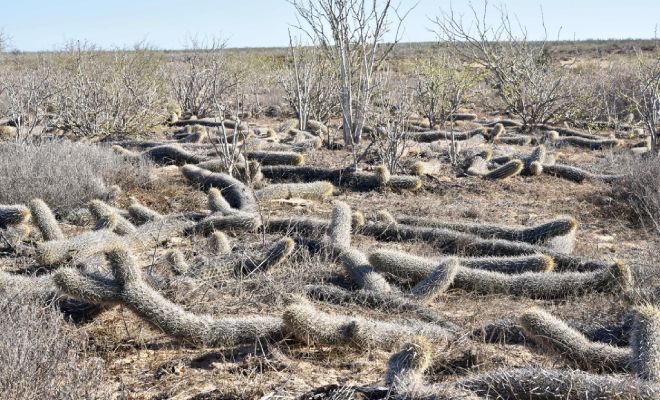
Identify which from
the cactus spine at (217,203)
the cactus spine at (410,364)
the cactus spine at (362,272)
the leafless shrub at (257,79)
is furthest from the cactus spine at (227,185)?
the leafless shrub at (257,79)

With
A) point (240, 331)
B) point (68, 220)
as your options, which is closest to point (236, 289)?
point (240, 331)

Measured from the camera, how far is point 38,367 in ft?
10.8

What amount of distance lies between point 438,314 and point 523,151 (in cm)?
782

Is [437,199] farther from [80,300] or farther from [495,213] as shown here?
[80,300]

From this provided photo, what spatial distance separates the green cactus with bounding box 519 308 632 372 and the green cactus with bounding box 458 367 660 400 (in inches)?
22.7

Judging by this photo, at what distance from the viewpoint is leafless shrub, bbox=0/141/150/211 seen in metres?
7.64

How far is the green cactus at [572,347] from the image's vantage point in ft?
13.0

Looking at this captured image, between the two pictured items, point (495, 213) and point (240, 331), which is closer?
point (240, 331)

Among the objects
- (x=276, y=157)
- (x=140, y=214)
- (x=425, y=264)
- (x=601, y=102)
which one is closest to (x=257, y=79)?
(x=601, y=102)

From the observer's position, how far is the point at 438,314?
4918 millimetres

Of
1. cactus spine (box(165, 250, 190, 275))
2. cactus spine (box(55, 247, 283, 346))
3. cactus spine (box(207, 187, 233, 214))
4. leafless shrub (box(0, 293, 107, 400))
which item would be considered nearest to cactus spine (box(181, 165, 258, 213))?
cactus spine (box(207, 187, 233, 214))

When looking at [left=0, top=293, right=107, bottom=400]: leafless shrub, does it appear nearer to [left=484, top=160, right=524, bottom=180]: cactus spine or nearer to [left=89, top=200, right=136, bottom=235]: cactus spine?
[left=89, top=200, right=136, bottom=235]: cactus spine

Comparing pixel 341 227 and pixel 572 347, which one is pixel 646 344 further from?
pixel 341 227

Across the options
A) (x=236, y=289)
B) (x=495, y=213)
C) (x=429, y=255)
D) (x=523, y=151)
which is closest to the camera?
(x=236, y=289)
